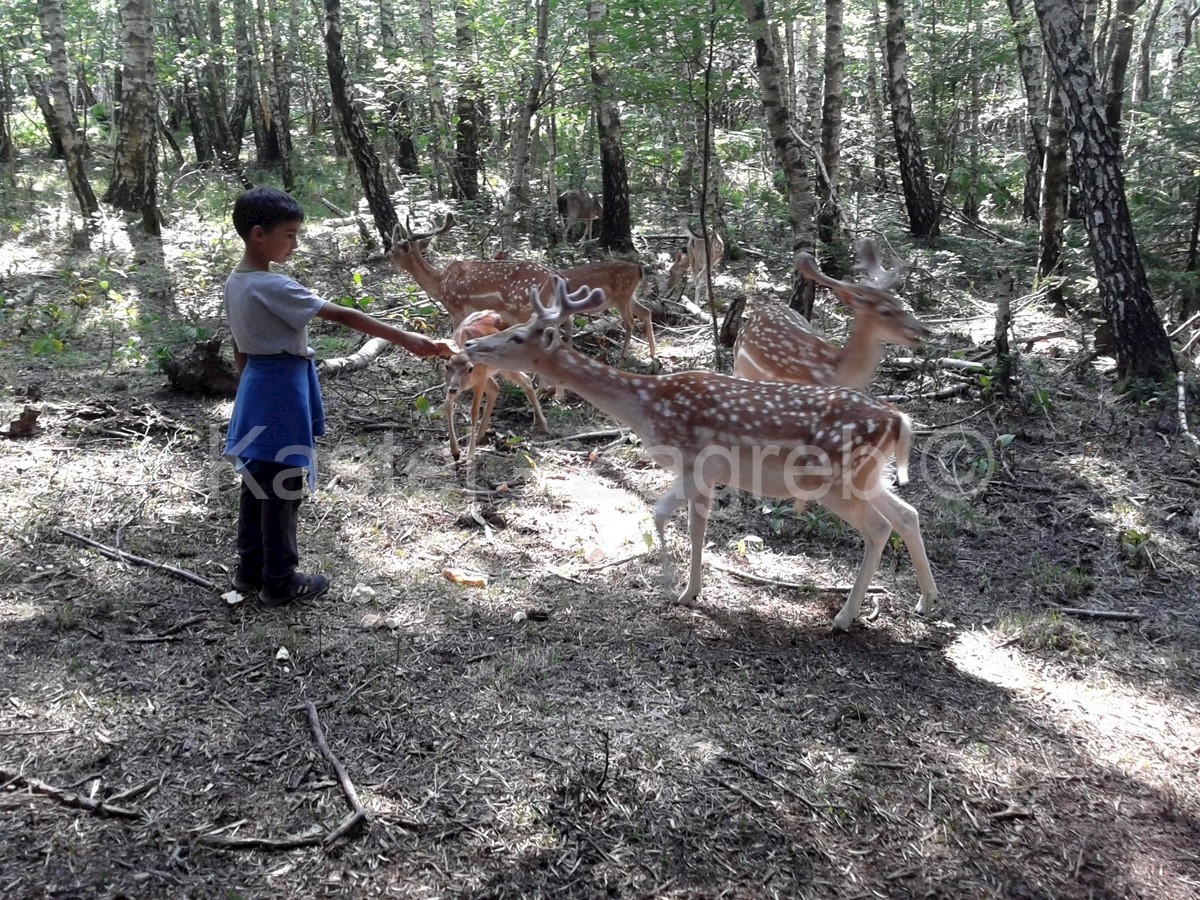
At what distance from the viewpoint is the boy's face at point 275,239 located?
3.98m

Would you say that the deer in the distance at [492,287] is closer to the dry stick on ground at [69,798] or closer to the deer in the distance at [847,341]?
the deer in the distance at [847,341]

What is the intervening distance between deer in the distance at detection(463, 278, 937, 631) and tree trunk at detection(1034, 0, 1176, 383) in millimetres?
3883

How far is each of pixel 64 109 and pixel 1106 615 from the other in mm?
13107

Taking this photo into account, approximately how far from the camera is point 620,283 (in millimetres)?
9320

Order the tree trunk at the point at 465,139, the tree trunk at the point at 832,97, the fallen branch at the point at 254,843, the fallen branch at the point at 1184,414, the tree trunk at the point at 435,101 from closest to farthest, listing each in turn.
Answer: the fallen branch at the point at 254,843, the fallen branch at the point at 1184,414, the tree trunk at the point at 832,97, the tree trunk at the point at 435,101, the tree trunk at the point at 465,139

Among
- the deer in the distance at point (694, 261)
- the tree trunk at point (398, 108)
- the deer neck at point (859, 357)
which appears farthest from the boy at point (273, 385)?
the tree trunk at point (398, 108)

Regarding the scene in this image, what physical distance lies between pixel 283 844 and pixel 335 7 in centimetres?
1133

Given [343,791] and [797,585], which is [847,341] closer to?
[797,585]

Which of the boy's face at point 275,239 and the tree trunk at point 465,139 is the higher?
the tree trunk at point 465,139

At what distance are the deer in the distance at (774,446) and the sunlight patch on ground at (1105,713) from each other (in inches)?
19.6

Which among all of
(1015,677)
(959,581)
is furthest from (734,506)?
(1015,677)

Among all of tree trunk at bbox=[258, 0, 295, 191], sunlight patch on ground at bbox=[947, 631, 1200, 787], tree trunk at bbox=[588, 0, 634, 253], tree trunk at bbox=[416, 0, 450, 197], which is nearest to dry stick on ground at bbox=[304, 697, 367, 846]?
sunlight patch on ground at bbox=[947, 631, 1200, 787]

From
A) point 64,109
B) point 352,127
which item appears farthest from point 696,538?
point 64,109

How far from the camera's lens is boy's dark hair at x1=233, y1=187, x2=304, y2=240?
3922mm
